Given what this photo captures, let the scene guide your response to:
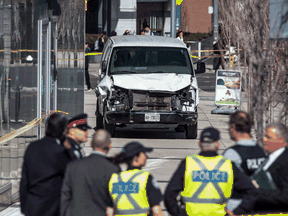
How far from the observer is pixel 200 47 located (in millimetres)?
36031

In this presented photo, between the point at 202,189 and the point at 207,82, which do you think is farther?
the point at 207,82

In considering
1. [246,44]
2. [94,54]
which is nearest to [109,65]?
[246,44]

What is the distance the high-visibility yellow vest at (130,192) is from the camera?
169 inches

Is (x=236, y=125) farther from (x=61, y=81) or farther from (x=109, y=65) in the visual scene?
(x=109, y=65)

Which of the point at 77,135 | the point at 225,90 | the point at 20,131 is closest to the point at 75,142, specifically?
the point at 77,135

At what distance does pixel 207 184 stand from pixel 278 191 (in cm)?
58

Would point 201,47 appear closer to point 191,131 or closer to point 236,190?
point 191,131

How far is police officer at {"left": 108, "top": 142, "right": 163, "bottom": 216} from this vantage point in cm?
430

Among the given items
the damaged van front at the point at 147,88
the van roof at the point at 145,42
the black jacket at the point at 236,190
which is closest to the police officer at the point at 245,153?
the black jacket at the point at 236,190

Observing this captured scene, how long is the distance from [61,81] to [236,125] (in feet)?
23.8

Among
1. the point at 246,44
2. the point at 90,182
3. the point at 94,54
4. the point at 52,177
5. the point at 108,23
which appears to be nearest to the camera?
the point at 90,182

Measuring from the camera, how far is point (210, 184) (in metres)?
4.46

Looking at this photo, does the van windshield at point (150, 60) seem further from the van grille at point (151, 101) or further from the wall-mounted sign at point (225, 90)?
the wall-mounted sign at point (225, 90)

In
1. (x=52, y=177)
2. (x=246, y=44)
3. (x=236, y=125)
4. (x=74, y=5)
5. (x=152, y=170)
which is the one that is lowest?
(x=152, y=170)
